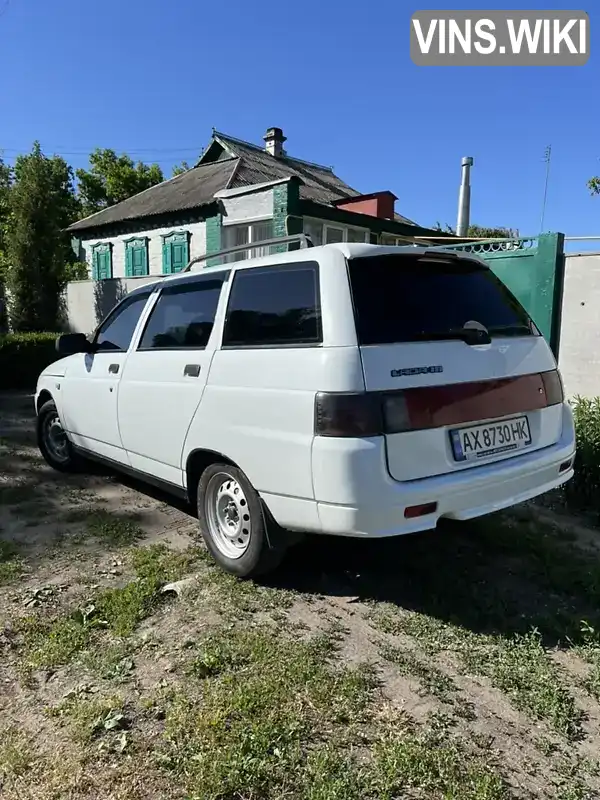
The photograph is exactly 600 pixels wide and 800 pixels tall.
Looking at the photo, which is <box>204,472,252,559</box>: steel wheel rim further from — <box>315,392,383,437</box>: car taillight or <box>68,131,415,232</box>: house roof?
<box>68,131,415,232</box>: house roof

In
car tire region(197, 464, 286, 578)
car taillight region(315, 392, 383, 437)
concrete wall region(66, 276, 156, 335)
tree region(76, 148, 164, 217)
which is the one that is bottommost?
car tire region(197, 464, 286, 578)

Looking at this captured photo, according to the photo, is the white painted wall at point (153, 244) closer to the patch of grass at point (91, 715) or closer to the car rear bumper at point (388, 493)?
the car rear bumper at point (388, 493)

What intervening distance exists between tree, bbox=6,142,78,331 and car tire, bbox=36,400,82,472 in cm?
1059

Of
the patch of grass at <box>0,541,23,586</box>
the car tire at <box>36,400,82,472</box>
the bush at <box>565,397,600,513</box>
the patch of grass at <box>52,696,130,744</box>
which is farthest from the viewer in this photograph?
the car tire at <box>36,400,82,472</box>

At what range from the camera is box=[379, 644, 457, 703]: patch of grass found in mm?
2408

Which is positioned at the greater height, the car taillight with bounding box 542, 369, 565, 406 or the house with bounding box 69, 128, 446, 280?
the house with bounding box 69, 128, 446, 280

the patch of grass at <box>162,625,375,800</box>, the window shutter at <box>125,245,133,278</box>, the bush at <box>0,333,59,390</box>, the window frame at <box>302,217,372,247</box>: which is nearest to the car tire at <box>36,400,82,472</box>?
the patch of grass at <box>162,625,375,800</box>

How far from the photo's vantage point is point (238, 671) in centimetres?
251

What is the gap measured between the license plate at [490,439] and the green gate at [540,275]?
3.19 metres

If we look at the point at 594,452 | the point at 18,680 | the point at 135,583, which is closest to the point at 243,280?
the point at 135,583

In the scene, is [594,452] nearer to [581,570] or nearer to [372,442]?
[581,570]

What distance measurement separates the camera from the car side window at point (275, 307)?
2.88m

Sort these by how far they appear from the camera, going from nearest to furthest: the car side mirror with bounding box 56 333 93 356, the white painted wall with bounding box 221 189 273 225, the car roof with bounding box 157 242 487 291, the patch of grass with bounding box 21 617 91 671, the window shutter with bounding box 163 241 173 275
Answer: the patch of grass with bounding box 21 617 91 671 → the car roof with bounding box 157 242 487 291 → the car side mirror with bounding box 56 333 93 356 → the white painted wall with bounding box 221 189 273 225 → the window shutter with bounding box 163 241 173 275

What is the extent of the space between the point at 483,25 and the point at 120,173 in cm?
3593
